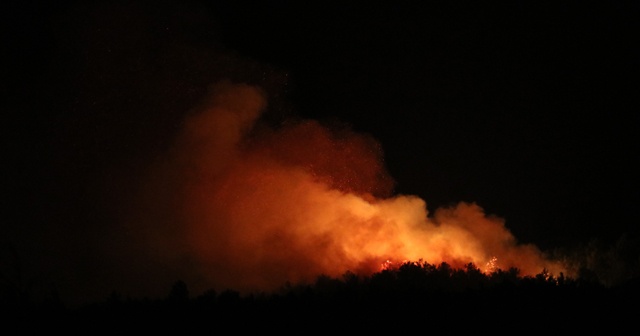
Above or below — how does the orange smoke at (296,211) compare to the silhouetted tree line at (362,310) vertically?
above

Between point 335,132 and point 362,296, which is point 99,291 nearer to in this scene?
point 335,132

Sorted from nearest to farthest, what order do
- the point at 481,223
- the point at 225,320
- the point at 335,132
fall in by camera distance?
the point at 225,320
the point at 481,223
the point at 335,132

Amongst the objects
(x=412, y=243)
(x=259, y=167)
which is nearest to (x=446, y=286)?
(x=412, y=243)

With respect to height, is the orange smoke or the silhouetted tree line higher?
the orange smoke

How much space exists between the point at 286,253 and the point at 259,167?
408 centimetres

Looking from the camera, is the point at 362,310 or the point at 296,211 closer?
the point at 362,310

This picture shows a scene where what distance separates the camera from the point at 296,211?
23469mm

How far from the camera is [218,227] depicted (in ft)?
79.9

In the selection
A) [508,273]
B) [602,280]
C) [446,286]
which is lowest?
[446,286]

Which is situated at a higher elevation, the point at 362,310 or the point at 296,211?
the point at 296,211

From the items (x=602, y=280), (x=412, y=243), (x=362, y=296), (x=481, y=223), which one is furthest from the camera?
(x=481, y=223)

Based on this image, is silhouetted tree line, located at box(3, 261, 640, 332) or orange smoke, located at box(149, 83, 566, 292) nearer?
silhouetted tree line, located at box(3, 261, 640, 332)

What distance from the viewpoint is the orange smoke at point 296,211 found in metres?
20.9

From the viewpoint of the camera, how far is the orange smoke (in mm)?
20875
